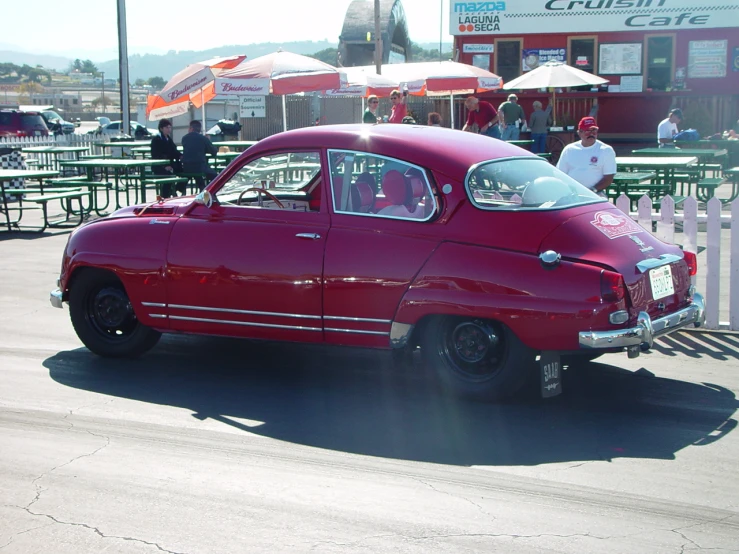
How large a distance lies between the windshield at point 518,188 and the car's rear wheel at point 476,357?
790mm

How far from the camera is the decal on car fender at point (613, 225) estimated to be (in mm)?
6141

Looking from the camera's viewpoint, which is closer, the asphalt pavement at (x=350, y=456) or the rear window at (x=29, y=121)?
the asphalt pavement at (x=350, y=456)

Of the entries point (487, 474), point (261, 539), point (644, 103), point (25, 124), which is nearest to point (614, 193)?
point (487, 474)

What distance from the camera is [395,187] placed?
6461 millimetres

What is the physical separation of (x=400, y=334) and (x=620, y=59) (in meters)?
26.3

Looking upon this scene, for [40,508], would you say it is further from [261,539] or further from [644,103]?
[644,103]

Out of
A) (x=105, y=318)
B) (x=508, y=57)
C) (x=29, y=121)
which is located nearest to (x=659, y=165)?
(x=105, y=318)

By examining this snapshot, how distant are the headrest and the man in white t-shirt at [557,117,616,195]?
147 inches

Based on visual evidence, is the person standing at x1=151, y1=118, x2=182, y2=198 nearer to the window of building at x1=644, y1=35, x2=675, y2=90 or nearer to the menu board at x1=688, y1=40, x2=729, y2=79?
the window of building at x1=644, y1=35, x2=675, y2=90

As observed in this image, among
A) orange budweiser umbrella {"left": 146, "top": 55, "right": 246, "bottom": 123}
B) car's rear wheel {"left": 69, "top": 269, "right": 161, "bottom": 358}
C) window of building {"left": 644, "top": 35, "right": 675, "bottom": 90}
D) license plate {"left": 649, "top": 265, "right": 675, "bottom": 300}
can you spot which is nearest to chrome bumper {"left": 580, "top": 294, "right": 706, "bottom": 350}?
license plate {"left": 649, "top": 265, "right": 675, "bottom": 300}

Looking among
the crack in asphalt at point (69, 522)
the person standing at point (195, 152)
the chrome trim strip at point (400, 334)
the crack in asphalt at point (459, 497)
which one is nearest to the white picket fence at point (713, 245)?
the chrome trim strip at point (400, 334)

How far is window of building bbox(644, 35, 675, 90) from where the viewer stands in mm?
29891

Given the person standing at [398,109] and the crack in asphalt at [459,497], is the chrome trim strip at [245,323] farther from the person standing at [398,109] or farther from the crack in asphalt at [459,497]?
the person standing at [398,109]

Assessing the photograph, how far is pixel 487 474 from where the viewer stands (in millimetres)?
5102
